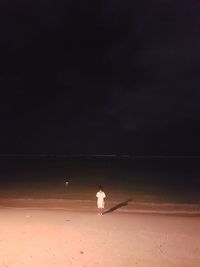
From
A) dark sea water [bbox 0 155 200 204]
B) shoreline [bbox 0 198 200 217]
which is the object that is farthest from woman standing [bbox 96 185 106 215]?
dark sea water [bbox 0 155 200 204]

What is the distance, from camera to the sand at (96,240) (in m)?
12.8

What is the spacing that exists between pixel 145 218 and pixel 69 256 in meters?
7.91

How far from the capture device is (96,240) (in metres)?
15.3

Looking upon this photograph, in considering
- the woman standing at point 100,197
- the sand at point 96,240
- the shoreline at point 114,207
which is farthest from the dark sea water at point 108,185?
the sand at point 96,240

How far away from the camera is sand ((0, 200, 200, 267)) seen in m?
12.8

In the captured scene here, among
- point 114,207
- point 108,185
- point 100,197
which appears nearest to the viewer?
point 100,197

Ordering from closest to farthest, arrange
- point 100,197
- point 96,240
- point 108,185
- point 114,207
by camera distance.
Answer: point 96,240
point 100,197
point 114,207
point 108,185

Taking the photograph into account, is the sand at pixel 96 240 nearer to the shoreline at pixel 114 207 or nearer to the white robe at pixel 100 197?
the white robe at pixel 100 197

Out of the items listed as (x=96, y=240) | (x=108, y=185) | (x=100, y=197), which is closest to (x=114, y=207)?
(x=100, y=197)

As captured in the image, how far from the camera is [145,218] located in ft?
66.8

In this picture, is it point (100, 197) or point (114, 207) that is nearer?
point (100, 197)

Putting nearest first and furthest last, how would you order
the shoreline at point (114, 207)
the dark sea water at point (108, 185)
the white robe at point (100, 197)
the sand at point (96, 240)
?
the sand at point (96, 240) < the white robe at point (100, 197) < the shoreline at point (114, 207) < the dark sea water at point (108, 185)

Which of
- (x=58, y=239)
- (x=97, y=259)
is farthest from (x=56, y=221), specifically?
(x=97, y=259)

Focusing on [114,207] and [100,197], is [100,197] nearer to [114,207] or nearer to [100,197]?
[100,197]
